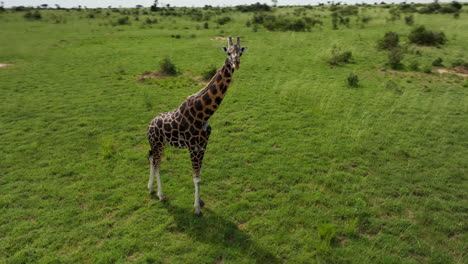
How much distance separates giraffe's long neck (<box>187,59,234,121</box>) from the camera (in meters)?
6.12

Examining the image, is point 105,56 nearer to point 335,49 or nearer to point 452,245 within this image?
point 335,49

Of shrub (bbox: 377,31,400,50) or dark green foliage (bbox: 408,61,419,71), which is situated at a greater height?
shrub (bbox: 377,31,400,50)

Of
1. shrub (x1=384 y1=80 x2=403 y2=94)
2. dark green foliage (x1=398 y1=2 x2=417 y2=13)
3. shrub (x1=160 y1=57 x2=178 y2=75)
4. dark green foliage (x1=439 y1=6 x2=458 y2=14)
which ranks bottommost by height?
shrub (x1=384 y1=80 x2=403 y2=94)

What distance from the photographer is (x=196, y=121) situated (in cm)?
657

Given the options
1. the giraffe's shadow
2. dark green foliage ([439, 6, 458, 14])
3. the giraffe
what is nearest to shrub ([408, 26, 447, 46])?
dark green foliage ([439, 6, 458, 14])

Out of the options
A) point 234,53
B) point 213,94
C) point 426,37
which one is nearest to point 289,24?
point 426,37

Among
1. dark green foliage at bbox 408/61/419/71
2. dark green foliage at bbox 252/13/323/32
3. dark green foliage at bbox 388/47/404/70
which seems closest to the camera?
dark green foliage at bbox 408/61/419/71

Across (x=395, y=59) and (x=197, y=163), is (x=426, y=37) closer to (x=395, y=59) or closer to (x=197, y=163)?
(x=395, y=59)

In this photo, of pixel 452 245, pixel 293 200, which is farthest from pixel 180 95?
pixel 452 245

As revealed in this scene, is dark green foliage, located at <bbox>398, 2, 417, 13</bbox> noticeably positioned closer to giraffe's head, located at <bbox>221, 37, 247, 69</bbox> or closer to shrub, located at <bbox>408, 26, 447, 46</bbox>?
shrub, located at <bbox>408, 26, 447, 46</bbox>

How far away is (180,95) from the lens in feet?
49.8

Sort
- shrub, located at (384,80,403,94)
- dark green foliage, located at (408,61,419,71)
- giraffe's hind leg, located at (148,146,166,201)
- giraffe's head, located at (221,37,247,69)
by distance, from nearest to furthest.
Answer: giraffe's head, located at (221,37,247,69), giraffe's hind leg, located at (148,146,166,201), shrub, located at (384,80,403,94), dark green foliage, located at (408,61,419,71)

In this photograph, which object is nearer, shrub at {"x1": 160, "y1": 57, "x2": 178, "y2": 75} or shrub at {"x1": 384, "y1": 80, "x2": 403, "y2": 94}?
shrub at {"x1": 384, "y1": 80, "x2": 403, "y2": 94}

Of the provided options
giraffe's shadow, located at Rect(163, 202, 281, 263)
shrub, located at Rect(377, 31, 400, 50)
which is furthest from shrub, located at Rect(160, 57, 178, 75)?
shrub, located at Rect(377, 31, 400, 50)
